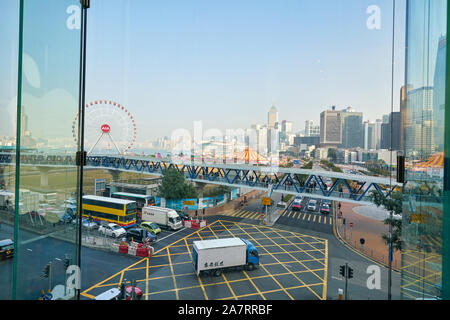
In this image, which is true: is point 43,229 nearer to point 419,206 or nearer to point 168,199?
point 419,206

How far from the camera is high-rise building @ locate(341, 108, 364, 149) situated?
15.3 feet

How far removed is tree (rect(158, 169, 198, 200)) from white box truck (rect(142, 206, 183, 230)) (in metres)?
1.20


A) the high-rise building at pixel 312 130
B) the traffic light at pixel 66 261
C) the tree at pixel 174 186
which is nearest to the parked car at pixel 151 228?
the tree at pixel 174 186

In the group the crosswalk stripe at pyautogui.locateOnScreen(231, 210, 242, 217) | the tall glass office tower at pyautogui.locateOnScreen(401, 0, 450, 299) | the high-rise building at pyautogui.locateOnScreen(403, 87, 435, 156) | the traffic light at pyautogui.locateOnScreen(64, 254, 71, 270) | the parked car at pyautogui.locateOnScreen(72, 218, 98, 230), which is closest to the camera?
the tall glass office tower at pyautogui.locateOnScreen(401, 0, 450, 299)

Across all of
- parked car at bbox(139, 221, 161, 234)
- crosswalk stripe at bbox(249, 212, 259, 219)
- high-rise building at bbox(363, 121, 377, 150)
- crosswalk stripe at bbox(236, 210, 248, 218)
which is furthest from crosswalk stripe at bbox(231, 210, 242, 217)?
high-rise building at bbox(363, 121, 377, 150)

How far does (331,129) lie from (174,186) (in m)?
5.14

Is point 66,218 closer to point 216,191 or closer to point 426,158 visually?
point 426,158

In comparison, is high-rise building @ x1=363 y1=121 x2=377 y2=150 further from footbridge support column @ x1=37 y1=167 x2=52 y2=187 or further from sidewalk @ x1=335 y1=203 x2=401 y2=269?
footbridge support column @ x1=37 y1=167 x2=52 y2=187

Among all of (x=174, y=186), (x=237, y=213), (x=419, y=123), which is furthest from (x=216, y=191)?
(x=419, y=123)

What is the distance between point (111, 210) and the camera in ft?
19.1

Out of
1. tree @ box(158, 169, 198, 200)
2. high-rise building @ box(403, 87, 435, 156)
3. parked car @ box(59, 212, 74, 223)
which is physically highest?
high-rise building @ box(403, 87, 435, 156)

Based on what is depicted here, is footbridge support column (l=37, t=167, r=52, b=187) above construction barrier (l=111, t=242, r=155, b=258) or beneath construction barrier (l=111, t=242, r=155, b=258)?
above
